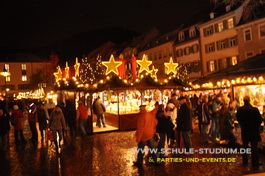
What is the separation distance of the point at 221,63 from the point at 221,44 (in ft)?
7.22

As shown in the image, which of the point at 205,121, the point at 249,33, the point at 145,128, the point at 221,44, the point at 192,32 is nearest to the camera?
the point at 145,128

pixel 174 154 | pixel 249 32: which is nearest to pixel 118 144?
pixel 174 154

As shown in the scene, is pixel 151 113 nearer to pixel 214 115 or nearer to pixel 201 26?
pixel 214 115

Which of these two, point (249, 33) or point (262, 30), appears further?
point (249, 33)

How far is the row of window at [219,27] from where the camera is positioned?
29406 mm

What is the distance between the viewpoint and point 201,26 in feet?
110

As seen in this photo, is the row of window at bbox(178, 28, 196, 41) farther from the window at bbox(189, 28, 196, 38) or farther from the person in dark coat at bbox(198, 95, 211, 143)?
the person in dark coat at bbox(198, 95, 211, 143)

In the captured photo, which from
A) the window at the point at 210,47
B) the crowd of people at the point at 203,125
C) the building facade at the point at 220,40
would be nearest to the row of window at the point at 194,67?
the building facade at the point at 220,40

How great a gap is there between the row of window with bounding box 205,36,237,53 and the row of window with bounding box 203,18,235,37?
1307mm

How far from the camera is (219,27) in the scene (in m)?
30.9

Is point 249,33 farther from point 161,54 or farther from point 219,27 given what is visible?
point 161,54

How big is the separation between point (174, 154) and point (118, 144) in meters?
2.88

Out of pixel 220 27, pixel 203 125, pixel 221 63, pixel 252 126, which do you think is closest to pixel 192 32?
pixel 220 27

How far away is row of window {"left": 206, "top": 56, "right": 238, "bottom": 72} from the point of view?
95.7 feet
